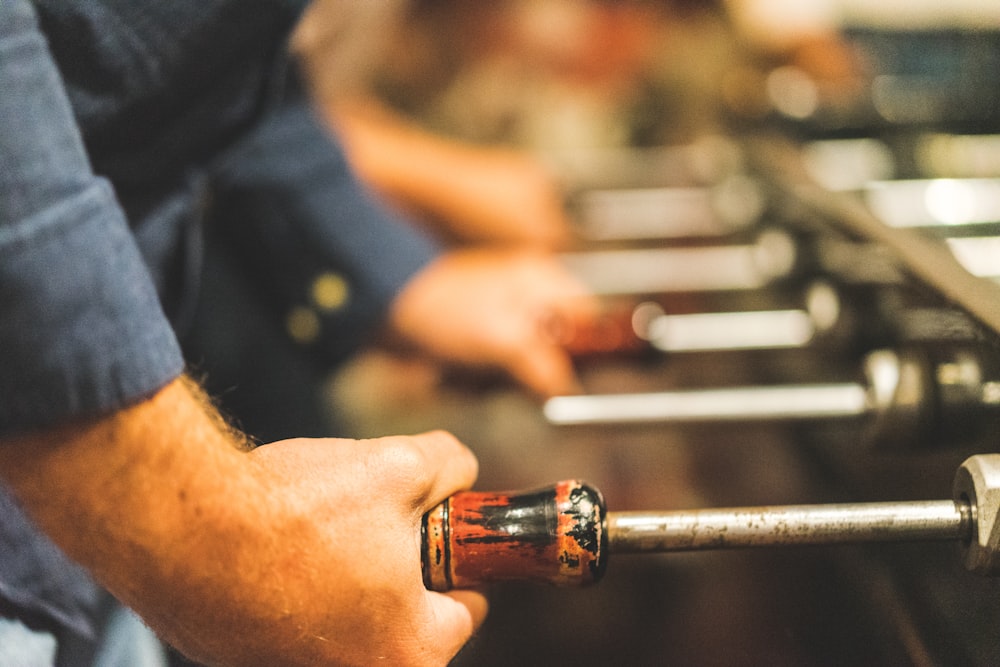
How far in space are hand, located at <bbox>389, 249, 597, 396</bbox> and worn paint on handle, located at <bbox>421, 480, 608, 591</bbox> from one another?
1.11 ft

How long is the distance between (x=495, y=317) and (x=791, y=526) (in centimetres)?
44

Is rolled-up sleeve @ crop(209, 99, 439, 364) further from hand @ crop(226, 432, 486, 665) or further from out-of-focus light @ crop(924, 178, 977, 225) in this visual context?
out-of-focus light @ crop(924, 178, 977, 225)

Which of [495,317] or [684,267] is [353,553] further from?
[684,267]

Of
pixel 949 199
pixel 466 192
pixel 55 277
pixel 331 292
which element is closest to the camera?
pixel 55 277

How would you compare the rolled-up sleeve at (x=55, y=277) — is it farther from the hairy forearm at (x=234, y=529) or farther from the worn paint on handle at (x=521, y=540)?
the worn paint on handle at (x=521, y=540)

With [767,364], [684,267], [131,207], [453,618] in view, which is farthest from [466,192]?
[453,618]

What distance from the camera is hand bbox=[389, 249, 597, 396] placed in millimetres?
671

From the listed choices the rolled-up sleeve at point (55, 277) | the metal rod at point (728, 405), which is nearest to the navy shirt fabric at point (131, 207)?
the rolled-up sleeve at point (55, 277)

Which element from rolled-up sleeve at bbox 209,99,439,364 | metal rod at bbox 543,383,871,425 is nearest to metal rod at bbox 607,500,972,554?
metal rod at bbox 543,383,871,425

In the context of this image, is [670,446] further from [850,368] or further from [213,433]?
[213,433]

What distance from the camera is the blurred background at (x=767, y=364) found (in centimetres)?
41

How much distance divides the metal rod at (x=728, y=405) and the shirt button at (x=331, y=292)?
249mm

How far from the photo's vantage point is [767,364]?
2.49 ft

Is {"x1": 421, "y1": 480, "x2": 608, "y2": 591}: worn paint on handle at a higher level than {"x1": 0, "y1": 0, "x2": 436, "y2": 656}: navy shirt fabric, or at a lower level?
lower
